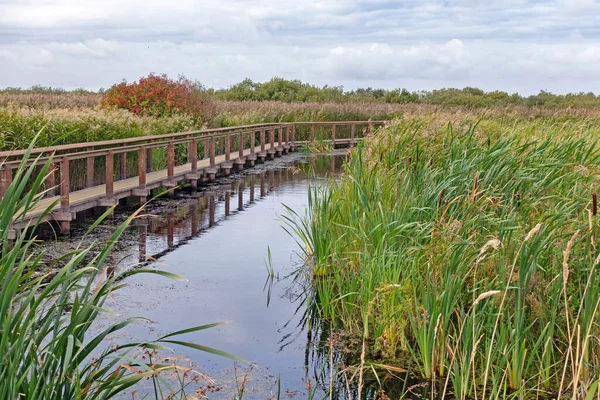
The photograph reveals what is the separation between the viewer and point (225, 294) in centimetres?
714

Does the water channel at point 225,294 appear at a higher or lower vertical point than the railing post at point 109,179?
lower

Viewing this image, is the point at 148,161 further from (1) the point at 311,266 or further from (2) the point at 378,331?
(2) the point at 378,331

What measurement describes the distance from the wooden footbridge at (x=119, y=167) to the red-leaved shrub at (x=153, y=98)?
147cm

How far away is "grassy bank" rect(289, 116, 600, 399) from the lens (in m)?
4.12

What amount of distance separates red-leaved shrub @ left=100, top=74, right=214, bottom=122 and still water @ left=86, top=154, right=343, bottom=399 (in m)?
8.48

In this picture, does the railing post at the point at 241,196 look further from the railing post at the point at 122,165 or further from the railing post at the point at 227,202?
the railing post at the point at 122,165

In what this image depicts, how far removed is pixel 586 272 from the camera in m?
4.64

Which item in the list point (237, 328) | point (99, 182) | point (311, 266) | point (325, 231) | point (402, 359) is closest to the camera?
point (402, 359)

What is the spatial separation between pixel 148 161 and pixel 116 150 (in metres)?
3.42

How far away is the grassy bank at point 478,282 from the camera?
4.12 metres

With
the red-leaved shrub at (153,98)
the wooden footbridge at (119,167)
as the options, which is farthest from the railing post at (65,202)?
the red-leaved shrub at (153,98)

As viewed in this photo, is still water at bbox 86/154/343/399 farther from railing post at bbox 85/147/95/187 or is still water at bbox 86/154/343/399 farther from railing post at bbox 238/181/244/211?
railing post at bbox 85/147/95/187

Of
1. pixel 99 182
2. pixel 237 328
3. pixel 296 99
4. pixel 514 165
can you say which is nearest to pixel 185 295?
pixel 237 328

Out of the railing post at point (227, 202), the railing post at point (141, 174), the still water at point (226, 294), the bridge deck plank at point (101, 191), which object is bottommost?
the still water at point (226, 294)
